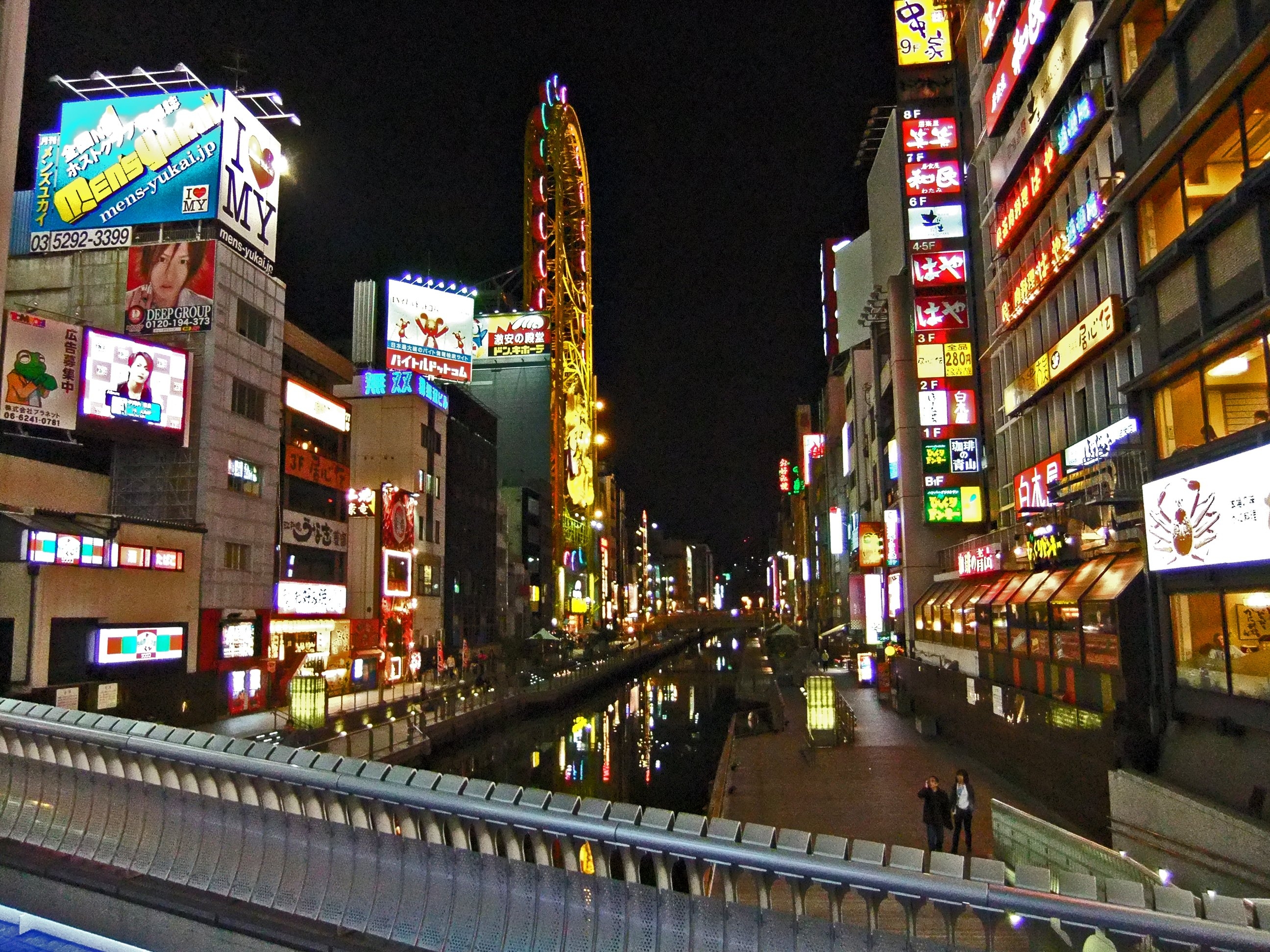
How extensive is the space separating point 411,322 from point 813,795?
5422cm

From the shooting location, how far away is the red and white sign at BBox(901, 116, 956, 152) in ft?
129

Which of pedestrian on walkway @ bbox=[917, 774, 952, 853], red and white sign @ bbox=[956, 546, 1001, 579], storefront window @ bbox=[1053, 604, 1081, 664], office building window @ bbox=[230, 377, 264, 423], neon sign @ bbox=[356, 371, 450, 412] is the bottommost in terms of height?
pedestrian on walkway @ bbox=[917, 774, 952, 853]

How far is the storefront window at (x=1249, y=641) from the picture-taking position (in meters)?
13.3

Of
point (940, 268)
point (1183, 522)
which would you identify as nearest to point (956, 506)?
point (940, 268)

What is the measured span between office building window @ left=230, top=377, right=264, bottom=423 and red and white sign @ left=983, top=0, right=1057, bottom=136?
2999 cm

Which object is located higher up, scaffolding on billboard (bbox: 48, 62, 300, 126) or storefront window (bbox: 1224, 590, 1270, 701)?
scaffolding on billboard (bbox: 48, 62, 300, 126)

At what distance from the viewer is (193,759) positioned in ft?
27.2

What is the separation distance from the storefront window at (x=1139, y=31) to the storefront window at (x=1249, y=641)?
1003 centimetres

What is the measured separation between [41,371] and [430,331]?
3916cm

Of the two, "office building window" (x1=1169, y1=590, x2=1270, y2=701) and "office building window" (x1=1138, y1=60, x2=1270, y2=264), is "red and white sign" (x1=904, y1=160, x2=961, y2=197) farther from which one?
"office building window" (x1=1169, y1=590, x2=1270, y2=701)

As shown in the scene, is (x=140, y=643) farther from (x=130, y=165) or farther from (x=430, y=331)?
(x=430, y=331)

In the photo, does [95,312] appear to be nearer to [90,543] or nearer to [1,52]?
[90,543]

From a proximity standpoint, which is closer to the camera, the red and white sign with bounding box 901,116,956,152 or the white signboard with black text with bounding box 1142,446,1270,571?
the white signboard with black text with bounding box 1142,446,1270,571

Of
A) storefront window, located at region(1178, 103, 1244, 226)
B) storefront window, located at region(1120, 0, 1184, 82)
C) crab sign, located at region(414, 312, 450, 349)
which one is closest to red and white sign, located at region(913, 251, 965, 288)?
storefront window, located at region(1120, 0, 1184, 82)
